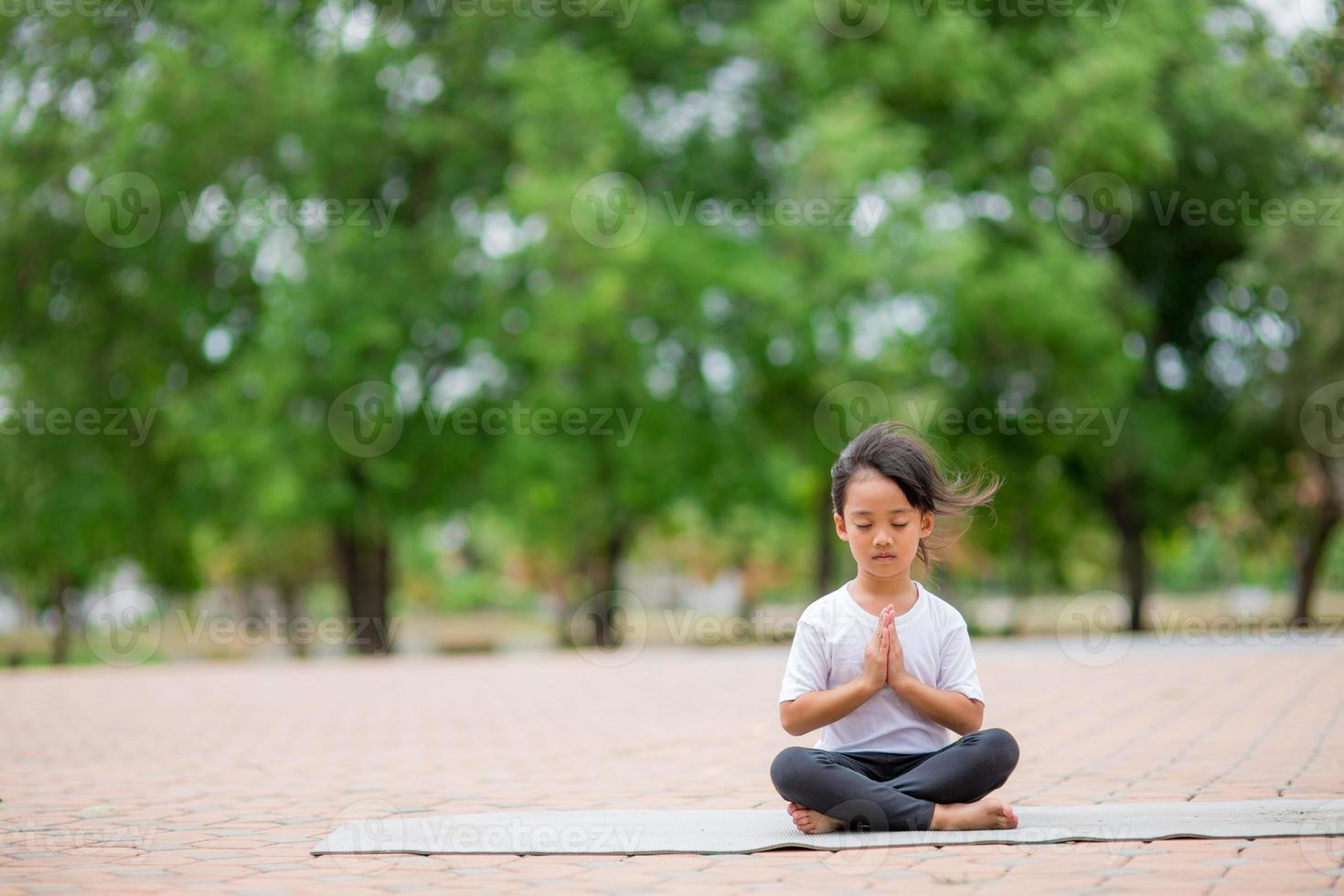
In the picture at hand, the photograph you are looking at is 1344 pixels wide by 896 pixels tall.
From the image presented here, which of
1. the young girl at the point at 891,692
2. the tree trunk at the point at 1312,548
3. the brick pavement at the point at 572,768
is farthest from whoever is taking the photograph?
the tree trunk at the point at 1312,548

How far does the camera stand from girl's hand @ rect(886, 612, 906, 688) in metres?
4.85

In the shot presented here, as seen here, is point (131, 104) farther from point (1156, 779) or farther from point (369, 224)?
point (1156, 779)

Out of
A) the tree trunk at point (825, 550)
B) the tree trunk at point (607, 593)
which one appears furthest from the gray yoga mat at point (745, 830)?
the tree trunk at point (607, 593)

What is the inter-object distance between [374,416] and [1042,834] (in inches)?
718

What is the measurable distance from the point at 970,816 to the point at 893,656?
2.12ft

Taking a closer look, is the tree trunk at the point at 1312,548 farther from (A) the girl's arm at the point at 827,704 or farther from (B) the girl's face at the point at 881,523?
(A) the girl's arm at the point at 827,704

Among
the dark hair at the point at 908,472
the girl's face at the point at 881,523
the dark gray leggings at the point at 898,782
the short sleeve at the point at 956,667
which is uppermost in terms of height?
the dark hair at the point at 908,472

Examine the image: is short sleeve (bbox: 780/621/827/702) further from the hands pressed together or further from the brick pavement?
the brick pavement

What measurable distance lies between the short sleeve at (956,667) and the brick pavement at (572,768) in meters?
0.53

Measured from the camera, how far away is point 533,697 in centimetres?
1373

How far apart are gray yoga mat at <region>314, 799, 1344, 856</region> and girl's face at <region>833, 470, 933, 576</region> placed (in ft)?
2.92

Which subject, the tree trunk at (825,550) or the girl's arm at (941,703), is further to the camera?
the tree trunk at (825,550)

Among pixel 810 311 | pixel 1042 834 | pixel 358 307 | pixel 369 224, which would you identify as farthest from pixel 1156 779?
pixel 369 224

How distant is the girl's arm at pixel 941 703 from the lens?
4.91 m
